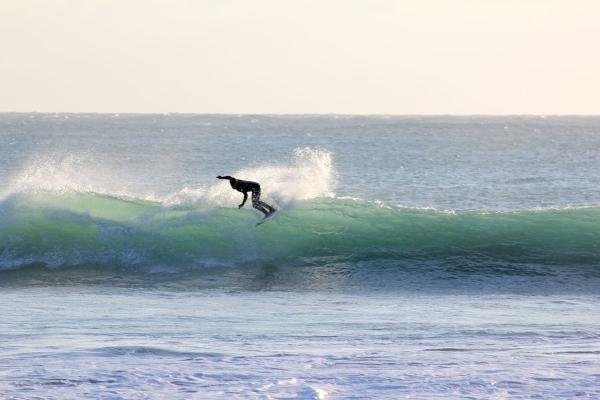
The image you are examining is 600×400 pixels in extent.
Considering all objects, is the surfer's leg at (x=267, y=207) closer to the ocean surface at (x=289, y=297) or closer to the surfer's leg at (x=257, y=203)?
the surfer's leg at (x=257, y=203)

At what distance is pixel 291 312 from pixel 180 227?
700cm

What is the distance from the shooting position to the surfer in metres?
17.4

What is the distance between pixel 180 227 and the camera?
67.7 ft

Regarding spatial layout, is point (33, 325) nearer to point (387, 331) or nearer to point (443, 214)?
point (387, 331)

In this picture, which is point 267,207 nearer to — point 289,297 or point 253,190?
point 253,190

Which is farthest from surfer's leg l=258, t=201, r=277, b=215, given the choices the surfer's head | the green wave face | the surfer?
the surfer's head

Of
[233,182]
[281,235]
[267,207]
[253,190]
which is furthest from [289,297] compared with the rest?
[267,207]

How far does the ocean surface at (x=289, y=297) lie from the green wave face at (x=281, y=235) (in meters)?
0.04

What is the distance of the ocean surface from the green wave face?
4 cm

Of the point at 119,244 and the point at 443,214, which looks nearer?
the point at 119,244

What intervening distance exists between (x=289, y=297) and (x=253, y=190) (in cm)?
330

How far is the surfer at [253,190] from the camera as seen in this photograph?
57.2 feet

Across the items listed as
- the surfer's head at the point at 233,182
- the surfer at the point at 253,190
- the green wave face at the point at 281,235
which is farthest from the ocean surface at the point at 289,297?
the surfer's head at the point at 233,182

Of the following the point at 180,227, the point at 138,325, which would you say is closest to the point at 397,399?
the point at 138,325
